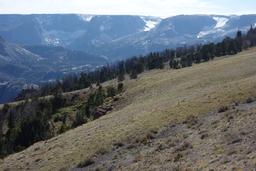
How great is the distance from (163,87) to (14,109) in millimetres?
109399

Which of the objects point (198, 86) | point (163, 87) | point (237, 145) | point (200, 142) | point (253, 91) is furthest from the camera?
point (163, 87)

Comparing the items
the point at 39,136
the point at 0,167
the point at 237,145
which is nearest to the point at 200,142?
the point at 237,145

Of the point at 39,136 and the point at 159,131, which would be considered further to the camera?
the point at 39,136

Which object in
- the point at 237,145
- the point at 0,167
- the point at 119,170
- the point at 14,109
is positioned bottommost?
the point at 14,109

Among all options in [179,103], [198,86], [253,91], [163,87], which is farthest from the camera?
[163,87]

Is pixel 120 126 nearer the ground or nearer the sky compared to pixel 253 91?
nearer the ground

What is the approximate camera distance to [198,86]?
223 ft

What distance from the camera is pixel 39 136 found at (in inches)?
3986

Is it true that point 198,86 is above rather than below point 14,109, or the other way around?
above

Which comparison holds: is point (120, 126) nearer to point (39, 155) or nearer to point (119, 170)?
point (39, 155)

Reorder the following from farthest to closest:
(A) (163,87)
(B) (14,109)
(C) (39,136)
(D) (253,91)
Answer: (B) (14,109)
(C) (39,136)
(A) (163,87)
(D) (253,91)

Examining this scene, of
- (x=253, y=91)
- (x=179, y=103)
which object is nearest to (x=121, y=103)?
(x=179, y=103)

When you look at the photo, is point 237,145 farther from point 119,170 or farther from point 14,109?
point 14,109

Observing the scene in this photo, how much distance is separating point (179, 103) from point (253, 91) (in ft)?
28.0
